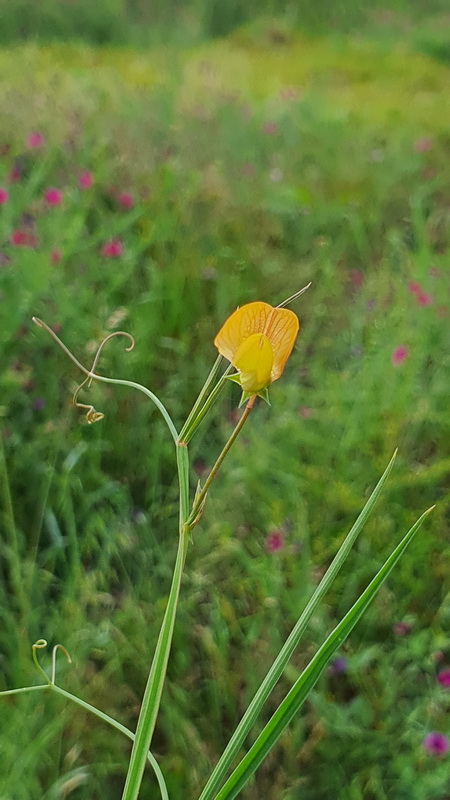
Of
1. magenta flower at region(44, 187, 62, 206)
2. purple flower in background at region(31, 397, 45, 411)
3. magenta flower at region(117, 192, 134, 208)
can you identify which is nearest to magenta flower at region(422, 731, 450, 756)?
purple flower in background at region(31, 397, 45, 411)

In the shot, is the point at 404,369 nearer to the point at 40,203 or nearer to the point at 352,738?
the point at 352,738

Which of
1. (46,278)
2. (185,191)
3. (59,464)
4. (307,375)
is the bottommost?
(307,375)

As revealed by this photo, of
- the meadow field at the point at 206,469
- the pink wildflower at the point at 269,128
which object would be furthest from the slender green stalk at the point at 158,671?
the pink wildflower at the point at 269,128

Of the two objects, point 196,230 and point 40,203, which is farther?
point 196,230

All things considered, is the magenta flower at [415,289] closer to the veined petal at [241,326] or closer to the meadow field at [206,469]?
the meadow field at [206,469]

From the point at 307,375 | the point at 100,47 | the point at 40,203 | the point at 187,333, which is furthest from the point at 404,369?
the point at 100,47

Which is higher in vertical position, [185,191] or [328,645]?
[328,645]

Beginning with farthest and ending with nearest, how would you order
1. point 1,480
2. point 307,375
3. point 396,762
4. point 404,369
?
point 307,375 → point 404,369 → point 1,480 → point 396,762
